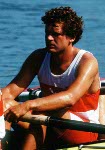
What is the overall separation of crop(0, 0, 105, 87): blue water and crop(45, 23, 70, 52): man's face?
7.16m

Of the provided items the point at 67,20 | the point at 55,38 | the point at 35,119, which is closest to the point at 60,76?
the point at 55,38

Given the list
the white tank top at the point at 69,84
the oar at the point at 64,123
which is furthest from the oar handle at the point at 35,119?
the white tank top at the point at 69,84

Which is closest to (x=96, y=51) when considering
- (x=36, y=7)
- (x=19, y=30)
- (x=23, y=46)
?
(x=23, y=46)

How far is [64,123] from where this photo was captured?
294 inches

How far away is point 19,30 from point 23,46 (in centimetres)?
249

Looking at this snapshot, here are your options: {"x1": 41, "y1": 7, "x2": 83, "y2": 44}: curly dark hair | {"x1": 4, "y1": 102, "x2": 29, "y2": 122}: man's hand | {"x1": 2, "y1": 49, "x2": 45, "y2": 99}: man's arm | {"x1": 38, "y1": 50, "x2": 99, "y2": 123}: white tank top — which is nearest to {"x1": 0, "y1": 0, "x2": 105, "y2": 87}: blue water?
{"x1": 2, "y1": 49, "x2": 45, "y2": 99}: man's arm

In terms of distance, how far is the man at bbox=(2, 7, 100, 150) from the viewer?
755 cm

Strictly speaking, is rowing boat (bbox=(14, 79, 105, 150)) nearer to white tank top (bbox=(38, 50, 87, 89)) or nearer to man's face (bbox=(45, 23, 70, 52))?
white tank top (bbox=(38, 50, 87, 89))

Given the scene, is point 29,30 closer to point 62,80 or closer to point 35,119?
point 62,80

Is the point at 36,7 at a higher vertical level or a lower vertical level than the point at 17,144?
higher

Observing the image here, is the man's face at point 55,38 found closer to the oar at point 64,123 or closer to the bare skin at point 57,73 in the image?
the bare skin at point 57,73

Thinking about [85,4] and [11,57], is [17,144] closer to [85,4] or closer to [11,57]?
[11,57]

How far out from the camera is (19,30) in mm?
21578

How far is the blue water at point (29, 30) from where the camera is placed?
17.3 m
